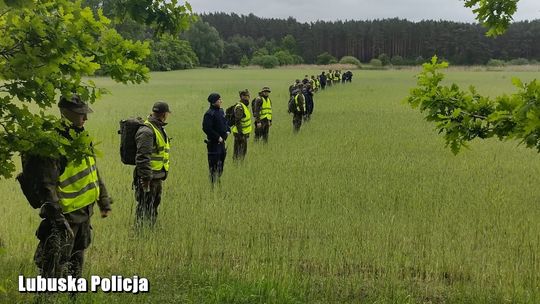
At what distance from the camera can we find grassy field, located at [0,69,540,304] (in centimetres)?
483

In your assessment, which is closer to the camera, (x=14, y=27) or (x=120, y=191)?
(x=14, y=27)

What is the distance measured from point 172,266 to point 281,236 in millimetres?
1587

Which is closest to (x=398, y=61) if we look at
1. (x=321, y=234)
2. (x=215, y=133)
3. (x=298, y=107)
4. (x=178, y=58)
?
(x=178, y=58)

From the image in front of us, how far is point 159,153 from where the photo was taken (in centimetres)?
659

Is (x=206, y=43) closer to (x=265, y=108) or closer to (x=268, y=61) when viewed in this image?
(x=268, y=61)

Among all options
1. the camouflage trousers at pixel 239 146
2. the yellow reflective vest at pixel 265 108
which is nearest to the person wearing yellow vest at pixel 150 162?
the camouflage trousers at pixel 239 146

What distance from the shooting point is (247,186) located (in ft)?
30.1

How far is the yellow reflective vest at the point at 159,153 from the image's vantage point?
6462 millimetres

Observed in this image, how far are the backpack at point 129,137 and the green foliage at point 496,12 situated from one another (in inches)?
158

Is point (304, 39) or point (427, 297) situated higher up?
point (304, 39)

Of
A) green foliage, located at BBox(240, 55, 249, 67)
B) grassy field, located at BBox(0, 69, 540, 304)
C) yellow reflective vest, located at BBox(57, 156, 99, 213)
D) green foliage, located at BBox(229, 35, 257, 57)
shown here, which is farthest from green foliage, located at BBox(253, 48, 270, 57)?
yellow reflective vest, located at BBox(57, 156, 99, 213)

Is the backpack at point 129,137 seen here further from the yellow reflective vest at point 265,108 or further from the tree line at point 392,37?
the tree line at point 392,37

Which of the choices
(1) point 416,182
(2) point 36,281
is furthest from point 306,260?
(1) point 416,182

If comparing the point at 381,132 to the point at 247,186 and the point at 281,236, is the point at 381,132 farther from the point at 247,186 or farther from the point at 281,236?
the point at 281,236
